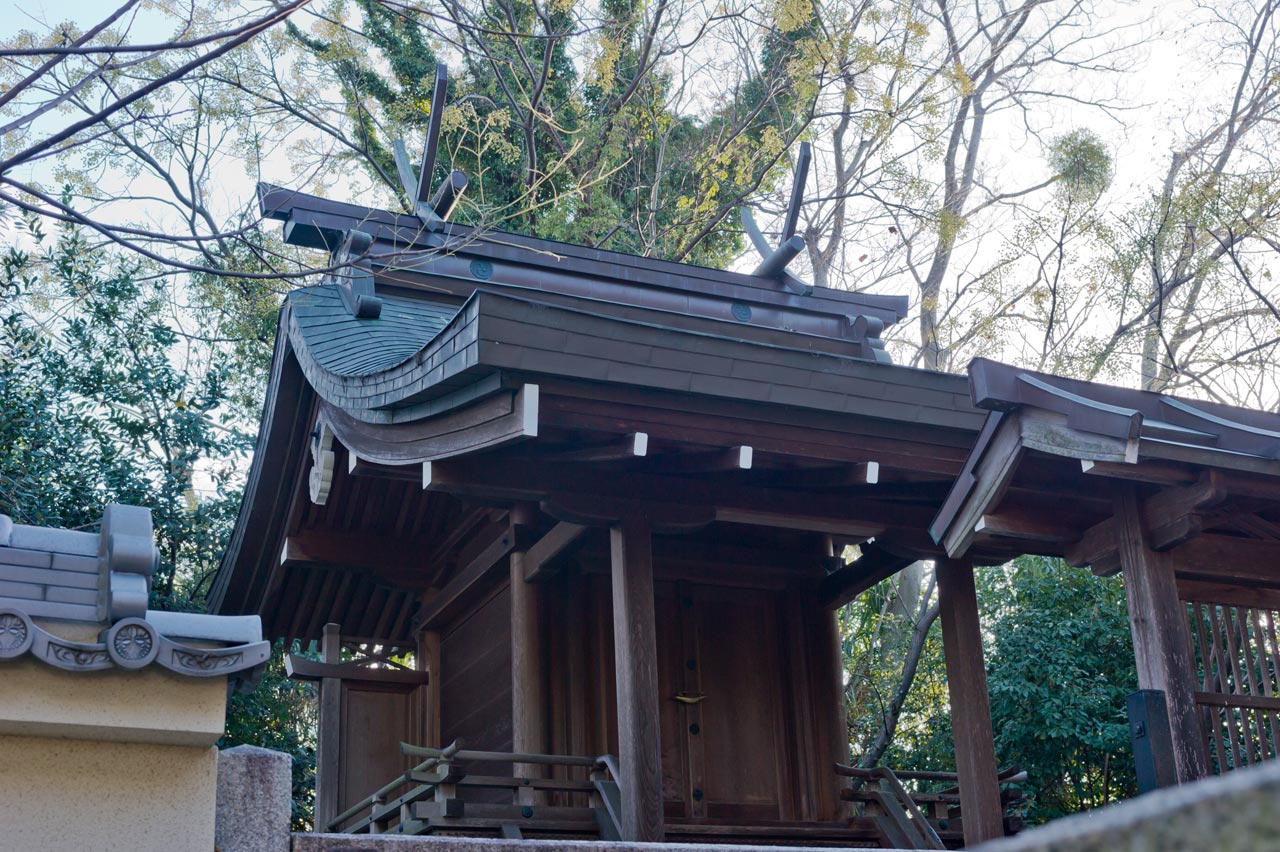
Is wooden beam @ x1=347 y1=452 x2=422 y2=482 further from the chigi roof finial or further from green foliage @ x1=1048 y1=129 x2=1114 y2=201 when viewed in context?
green foliage @ x1=1048 y1=129 x2=1114 y2=201

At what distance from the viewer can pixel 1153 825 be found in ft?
2.34

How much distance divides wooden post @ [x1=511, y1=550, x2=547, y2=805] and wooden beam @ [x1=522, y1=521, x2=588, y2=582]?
7 cm

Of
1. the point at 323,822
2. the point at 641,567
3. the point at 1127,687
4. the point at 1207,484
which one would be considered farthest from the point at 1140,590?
the point at 1127,687

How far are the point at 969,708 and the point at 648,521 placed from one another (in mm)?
2109

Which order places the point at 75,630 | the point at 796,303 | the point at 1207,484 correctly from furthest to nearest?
the point at 796,303 → the point at 1207,484 → the point at 75,630

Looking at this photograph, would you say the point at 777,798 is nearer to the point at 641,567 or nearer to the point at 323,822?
the point at 641,567

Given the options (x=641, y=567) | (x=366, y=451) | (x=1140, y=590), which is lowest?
(x=1140, y=590)

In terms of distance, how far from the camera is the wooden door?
770 centimetres

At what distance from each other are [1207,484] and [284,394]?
5.70 metres

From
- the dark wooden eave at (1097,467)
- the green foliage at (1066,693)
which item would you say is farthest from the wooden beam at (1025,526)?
the green foliage at (1066,693)

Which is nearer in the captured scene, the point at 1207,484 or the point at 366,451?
the point at 1207,484

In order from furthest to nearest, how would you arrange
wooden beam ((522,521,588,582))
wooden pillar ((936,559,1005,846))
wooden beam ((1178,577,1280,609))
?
wooden beam ((522,521,588,582))
wooden pillar ((936,559,1005,846))
wooden beam ((1178,577,1280,609))

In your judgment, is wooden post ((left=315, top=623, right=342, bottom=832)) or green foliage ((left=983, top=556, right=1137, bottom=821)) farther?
green foliage ((left=983, top=556, right=1137, bottom=821))

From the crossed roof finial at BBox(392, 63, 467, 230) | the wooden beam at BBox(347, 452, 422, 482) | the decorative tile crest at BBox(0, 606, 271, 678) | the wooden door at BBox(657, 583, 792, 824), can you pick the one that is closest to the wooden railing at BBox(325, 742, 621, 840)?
the wooden door at BBox(657, 583, 792, 824)
